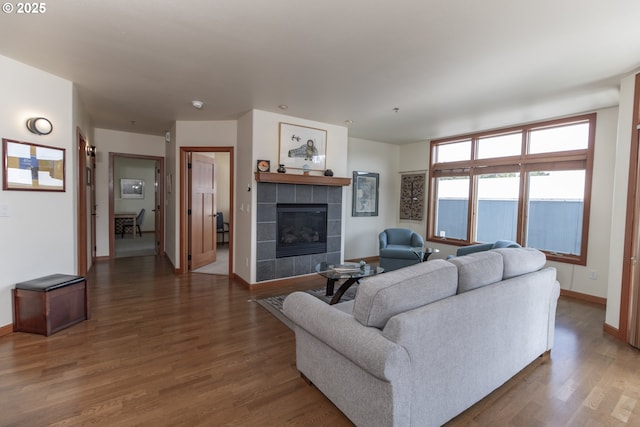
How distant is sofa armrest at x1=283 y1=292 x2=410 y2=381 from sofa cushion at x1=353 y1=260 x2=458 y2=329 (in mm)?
76

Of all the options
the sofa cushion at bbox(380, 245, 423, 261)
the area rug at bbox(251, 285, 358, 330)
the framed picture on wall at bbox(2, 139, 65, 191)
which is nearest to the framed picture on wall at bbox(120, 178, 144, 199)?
the framed picture on wall at bbox(2, 139, 65, 191)

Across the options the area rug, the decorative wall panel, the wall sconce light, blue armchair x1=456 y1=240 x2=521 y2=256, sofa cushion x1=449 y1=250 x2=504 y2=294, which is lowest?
the area rug

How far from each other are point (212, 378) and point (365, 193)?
4656mm

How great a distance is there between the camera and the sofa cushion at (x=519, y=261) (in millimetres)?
2118

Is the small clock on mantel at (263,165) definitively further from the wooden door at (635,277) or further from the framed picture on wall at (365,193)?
the wooden door at (635,277)

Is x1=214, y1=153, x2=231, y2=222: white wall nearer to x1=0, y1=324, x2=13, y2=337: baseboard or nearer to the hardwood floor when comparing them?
the hardwood floor

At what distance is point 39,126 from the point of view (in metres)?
2.92

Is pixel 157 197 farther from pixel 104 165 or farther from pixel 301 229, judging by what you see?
pixel 301 229

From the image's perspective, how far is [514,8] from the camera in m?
1.87

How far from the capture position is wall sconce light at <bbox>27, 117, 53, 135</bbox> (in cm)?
288

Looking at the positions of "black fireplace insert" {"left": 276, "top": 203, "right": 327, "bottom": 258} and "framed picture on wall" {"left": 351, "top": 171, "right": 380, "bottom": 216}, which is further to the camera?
"framed picture on wall" {"left": 351, "top": 171, "right": 380, "bottom": 216}

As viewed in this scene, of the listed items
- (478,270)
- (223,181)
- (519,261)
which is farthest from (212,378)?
(223,181)

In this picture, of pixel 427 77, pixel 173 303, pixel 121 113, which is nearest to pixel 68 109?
pixel 121 113

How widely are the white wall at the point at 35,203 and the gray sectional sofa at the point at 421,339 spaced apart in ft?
8.98
